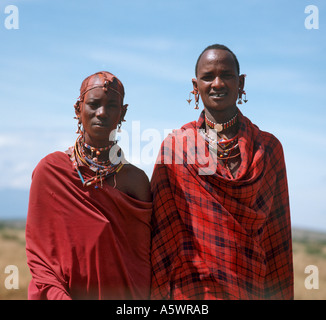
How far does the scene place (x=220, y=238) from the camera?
15.3 feet

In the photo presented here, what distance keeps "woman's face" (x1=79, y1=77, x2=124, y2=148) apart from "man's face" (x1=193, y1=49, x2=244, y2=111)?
88 centimetres

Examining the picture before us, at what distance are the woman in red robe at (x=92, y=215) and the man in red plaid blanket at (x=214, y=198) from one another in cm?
Answer: 23

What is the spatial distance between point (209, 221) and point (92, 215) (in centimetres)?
113

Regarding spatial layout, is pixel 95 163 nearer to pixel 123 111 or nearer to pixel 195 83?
pixel 123 111

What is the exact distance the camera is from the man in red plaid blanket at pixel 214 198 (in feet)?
15.3

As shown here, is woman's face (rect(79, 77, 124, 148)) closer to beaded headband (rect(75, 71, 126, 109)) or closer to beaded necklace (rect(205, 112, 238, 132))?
beaded headband (rect(75, 71, 126, 109))

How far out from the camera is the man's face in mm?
4754

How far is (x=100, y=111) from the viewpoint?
4.56 m

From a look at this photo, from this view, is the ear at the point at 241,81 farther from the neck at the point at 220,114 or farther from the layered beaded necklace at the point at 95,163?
the layered beaded necklace at the point at 95,163

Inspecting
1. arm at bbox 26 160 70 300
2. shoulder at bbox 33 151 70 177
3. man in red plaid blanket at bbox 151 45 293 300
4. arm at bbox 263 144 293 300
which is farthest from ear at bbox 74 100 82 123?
arm at bbox 263 144 293 300

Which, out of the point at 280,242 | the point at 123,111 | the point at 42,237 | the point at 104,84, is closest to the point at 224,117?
the point at 123,111

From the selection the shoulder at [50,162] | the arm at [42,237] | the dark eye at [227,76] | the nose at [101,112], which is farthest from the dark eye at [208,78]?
the arm at [42,237]

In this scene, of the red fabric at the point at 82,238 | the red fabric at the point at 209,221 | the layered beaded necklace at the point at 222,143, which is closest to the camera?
the red fabric at the point at 82,238

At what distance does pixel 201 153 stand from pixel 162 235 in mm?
908
